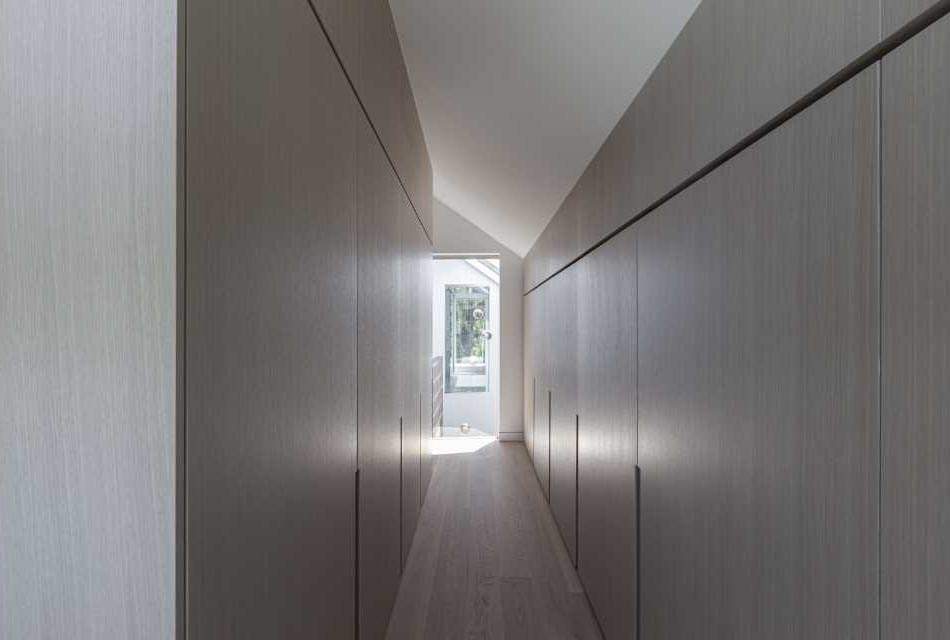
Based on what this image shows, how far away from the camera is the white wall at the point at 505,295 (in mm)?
6262

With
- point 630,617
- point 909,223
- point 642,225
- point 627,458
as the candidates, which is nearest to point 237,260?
point 909,223

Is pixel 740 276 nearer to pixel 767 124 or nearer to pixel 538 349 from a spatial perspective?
pixel 767 124

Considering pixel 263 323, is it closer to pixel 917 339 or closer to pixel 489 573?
pixel 917 339

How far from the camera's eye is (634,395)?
69.2 inches

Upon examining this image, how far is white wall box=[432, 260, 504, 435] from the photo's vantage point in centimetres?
981

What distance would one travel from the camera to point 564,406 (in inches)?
127

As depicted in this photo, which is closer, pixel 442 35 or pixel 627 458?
pixel 627 458

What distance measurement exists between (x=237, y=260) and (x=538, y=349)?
4008 millimetres

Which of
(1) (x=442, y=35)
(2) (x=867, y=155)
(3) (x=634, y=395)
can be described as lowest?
(3) (x=634, y=395)

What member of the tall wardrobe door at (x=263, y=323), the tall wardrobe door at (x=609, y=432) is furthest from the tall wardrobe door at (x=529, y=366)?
the tall wardrobe door at (x=263, y=323)

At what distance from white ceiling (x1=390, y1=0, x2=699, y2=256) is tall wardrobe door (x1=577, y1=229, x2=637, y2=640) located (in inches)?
19.5

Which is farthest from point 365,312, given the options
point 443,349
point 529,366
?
point 443,349

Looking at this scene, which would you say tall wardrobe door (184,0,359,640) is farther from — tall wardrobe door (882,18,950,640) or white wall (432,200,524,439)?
white wall (432,200,524,439)

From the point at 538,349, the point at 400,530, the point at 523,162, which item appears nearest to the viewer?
the point at 400,530
